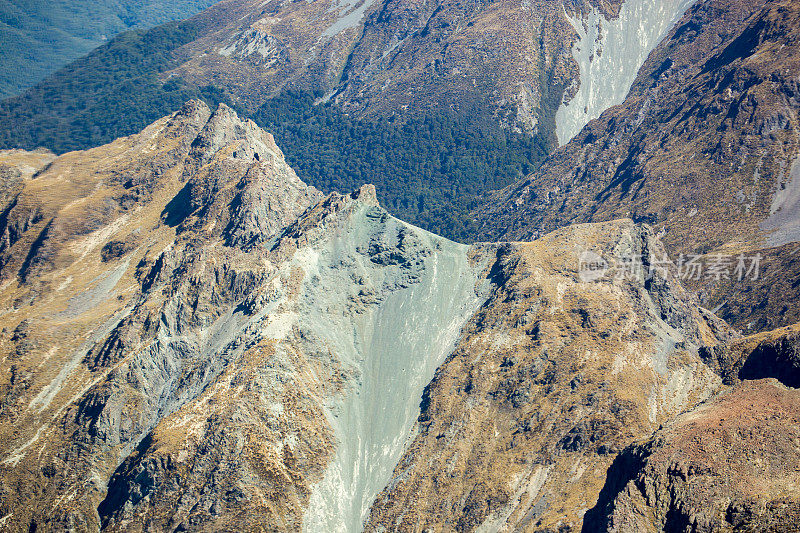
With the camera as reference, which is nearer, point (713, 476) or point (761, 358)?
point (713, 476)

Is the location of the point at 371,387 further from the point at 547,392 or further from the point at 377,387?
the point at 547,392

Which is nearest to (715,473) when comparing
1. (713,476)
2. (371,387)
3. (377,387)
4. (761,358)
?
(713,476)

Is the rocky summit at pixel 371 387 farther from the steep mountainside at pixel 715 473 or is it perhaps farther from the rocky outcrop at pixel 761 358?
the rocky outcrop at pixel 761 358

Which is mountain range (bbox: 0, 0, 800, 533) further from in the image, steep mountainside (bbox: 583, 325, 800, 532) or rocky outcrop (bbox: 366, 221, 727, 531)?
rocky outcrop (bbox: 366, 221, 727, 531)

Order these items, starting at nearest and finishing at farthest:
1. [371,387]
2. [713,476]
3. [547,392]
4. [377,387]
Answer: [713,476]
[547,392]
[377,387]
[371,387]

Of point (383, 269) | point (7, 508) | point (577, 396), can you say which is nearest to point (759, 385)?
point (577, 396)

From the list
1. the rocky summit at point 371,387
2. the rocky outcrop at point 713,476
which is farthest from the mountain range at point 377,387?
the rocky summit at point 371,387

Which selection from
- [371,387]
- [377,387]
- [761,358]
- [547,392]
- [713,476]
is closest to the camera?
[713,476]

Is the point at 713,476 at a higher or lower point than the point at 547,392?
higher
